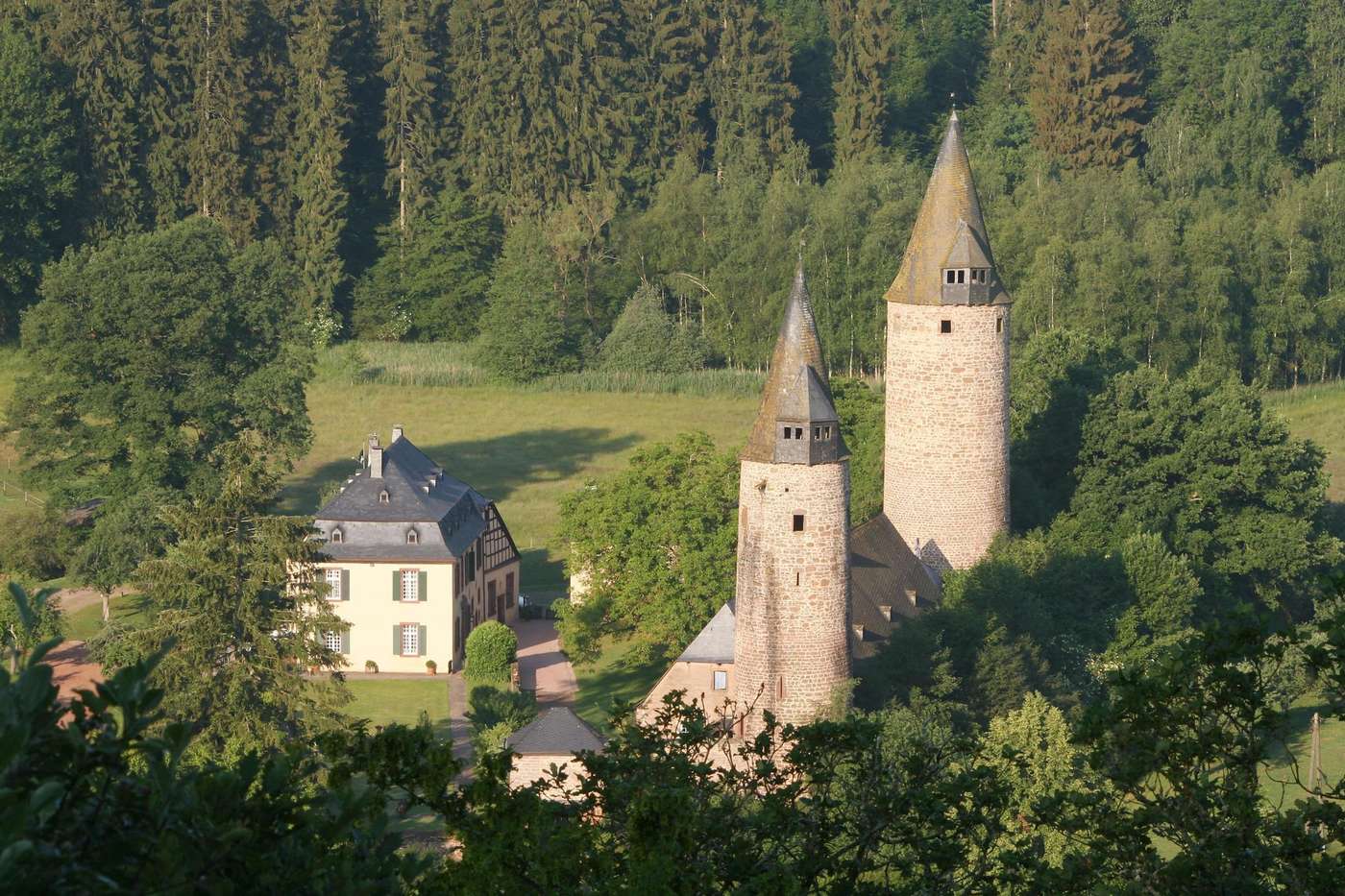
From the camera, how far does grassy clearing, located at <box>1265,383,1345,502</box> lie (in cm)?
6869

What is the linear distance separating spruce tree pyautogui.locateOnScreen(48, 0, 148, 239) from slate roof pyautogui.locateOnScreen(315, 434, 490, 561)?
1494 inches

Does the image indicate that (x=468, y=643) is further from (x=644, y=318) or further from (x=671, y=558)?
(x=644, y=318)

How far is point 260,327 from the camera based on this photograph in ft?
202

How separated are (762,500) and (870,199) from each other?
48572 millimetres

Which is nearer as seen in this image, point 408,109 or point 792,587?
point 792,587

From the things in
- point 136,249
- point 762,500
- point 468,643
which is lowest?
point 468,643

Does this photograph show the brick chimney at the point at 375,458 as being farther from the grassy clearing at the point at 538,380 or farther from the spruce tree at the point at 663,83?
the spruce tree at the point at 663,83

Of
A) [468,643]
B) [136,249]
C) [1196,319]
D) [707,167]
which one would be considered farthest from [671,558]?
[707,167]

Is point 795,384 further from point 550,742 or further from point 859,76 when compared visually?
point 859,76

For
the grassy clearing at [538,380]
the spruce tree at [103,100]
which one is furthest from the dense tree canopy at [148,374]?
the spruce tree at [103,100]

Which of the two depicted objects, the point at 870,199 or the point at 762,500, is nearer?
the point at 762,500

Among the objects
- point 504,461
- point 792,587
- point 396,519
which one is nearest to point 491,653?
point 396,519

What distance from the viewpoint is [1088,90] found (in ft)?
309

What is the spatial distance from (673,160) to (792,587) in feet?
188
